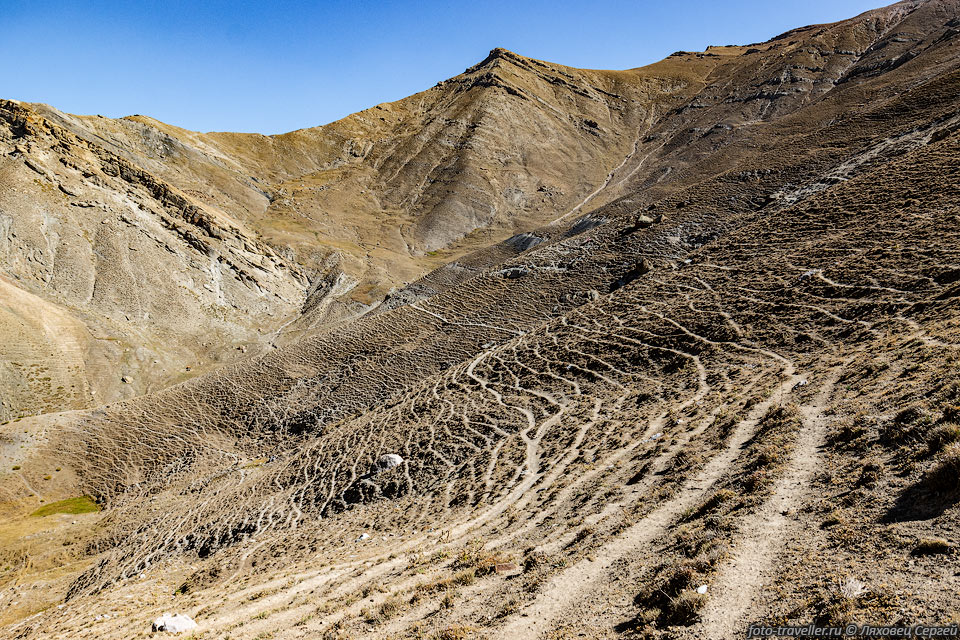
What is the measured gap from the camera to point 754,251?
25.0m

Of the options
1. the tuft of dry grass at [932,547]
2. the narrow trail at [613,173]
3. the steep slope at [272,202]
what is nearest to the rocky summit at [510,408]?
the tuft of dry grass at [932,547]

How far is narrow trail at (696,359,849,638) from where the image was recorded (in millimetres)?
5246

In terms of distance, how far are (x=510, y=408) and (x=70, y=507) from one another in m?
28.2

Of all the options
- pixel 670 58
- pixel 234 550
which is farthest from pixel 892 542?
pixel 670 58

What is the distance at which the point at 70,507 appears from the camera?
2697 centimetres

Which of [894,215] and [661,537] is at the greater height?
[894,215]

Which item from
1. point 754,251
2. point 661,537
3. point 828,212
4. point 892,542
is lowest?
point 661,537

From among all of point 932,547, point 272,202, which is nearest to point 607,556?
point 932,547

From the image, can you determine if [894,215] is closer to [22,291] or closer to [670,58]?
[22,291]

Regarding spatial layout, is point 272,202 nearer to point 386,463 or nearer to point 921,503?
point 386,463

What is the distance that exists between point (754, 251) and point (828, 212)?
4714mm

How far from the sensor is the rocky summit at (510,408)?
22.2 ft

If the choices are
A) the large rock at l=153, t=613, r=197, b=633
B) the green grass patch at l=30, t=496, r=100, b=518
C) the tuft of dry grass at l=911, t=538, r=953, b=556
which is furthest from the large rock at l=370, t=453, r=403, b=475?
the green grass patch at l=30, t=496, r=100, b=518

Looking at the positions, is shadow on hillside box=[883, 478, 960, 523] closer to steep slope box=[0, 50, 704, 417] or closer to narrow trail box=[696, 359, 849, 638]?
narrow trail box=[696, 359, 849, 638]
